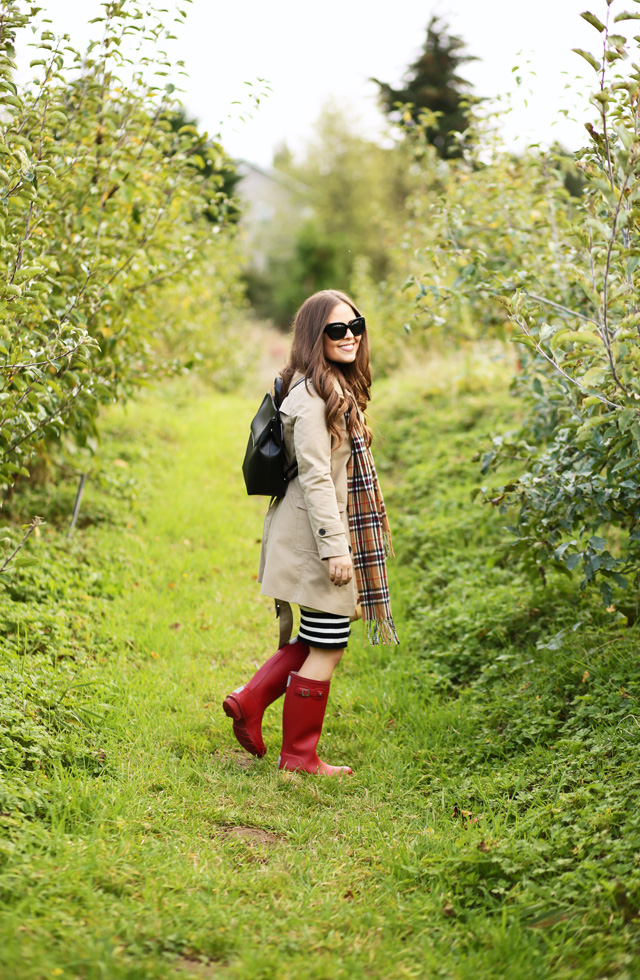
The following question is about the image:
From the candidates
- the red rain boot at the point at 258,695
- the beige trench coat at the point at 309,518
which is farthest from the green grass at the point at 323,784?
the beige trench coat at the point at 309,518

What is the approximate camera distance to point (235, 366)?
1416cm

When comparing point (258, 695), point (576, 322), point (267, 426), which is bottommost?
point (258, 695)

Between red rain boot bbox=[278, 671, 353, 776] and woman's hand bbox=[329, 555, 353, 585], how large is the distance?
0.48 metres

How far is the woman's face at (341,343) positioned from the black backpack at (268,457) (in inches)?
7.5

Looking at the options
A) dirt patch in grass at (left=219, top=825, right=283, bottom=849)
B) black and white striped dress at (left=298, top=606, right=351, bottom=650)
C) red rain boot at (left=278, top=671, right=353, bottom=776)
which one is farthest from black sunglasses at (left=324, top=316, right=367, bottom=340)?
dirt patch in grass at (left=219, top=825, right=283, bottom=849)

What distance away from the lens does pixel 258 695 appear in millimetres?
3465

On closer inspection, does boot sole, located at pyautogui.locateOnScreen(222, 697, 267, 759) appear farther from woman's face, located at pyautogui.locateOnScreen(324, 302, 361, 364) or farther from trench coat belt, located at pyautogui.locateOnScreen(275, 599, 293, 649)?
woman's face, located at pyautogui.locateOnScreen(324, 302, 361, 364)

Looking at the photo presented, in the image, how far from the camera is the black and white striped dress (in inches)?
134

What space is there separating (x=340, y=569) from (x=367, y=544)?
344 millimetres

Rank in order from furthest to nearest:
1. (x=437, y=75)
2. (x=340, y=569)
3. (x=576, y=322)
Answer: (x=437, y=75) < (x=576, y=322) < (x=340, y=569)

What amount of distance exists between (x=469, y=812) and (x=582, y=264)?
9.76 feet

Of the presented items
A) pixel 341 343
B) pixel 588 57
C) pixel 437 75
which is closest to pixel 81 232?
pixel 341 343

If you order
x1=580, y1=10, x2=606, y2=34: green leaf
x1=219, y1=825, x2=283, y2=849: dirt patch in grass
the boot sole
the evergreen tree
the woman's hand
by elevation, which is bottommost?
x1=219, y1=825, x2=283, y2=849: dirt patch in grass

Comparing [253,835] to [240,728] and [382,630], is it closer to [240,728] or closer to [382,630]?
[240,728]
